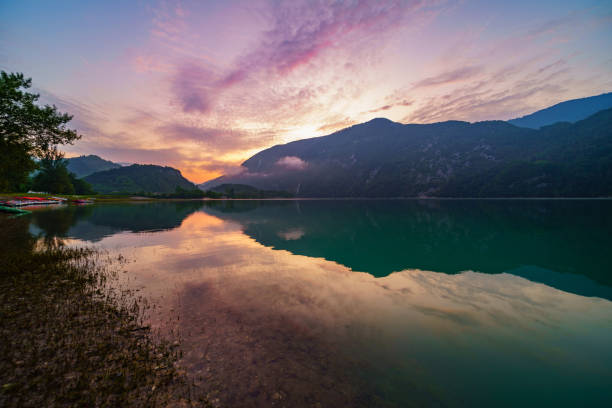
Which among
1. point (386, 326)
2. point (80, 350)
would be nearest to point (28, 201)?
point (80, 350)

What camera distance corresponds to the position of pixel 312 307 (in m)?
15.9

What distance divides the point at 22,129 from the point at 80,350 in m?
36.2

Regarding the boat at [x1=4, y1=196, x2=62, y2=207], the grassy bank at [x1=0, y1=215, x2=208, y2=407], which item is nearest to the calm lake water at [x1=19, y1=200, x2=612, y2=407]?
the grassy bank at [x1=0, y1=215, x2=208, y2=407]

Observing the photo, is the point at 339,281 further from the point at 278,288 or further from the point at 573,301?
the point at 573,301

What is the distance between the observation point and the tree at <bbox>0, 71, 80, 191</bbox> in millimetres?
27672

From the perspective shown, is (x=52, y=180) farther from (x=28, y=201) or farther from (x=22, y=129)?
(x=22, y=129)

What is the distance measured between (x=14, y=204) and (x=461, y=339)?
130019mm

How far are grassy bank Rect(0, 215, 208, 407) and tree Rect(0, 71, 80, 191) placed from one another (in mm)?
21288

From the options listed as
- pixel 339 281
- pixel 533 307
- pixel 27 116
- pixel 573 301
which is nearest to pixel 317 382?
pixel 339 281

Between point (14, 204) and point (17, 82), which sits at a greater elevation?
point (17, 82)

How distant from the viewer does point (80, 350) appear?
9.18 meters

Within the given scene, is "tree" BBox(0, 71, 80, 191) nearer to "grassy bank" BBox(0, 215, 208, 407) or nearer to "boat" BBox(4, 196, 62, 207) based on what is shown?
"grassy bank" BBox(0, 215, 208, 407)

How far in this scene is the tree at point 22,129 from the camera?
27672 mm

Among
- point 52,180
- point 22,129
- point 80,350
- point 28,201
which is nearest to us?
point 80,350
